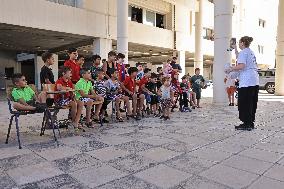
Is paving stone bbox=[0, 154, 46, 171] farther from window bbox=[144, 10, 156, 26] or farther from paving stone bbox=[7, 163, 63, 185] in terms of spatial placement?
window bbox=[144, 10, 156, 26]

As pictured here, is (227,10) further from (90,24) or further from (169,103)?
(90,24)

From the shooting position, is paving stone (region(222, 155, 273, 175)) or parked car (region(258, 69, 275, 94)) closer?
paving stone (region(222, 155, 273, 175))

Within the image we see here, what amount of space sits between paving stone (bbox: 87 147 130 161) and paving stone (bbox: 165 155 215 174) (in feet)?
2.49

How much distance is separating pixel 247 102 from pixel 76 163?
3.97 meters

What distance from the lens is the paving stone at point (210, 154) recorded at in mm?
3697

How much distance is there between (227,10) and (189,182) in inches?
360

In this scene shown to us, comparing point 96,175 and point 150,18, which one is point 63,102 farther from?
point 150,18

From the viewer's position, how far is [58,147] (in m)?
4.31

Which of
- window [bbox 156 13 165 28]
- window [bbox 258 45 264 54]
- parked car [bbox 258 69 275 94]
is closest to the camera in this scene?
parked car [bbox 258 69 275 94]

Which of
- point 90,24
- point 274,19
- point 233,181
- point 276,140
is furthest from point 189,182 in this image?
point 274,19

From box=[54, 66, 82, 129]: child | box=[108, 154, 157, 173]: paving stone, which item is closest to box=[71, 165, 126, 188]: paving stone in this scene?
box=[108, 154, 157, 173]: paving stone

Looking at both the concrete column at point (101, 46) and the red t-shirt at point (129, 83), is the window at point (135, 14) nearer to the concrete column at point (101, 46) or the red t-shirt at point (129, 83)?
the concrete column at point (101, 46)

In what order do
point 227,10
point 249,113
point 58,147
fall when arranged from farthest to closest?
point 227,10 → point 249,113 → point 58,147

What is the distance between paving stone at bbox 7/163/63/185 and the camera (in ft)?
9.72
